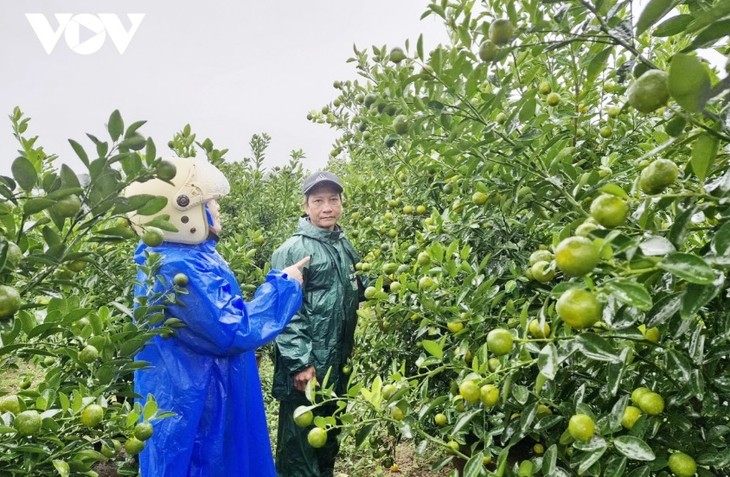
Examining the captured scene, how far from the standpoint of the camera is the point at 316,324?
2.49m

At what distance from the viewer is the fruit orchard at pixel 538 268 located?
56 cm

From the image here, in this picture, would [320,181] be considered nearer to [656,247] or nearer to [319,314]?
[319,314]

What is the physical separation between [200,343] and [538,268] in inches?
57.3

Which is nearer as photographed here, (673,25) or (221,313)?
(673,25)

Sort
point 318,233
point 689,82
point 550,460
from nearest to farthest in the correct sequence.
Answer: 1. point 689,82
2. point 550,460
3. point 318,233

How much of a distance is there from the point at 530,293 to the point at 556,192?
16.9 inches

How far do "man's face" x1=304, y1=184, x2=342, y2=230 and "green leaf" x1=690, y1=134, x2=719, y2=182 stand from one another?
217 centimetres

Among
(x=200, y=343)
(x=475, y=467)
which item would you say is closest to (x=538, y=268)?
(x=475, y=467)

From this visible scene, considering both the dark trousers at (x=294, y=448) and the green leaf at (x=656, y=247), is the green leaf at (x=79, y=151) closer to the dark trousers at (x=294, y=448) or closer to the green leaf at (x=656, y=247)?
the green leaf at (x=656, y=247)

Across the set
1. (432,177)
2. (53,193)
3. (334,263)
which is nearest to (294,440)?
(334,263)

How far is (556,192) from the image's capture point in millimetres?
1065

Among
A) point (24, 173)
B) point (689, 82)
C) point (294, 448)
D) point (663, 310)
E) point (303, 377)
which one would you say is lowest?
point (294, 448)

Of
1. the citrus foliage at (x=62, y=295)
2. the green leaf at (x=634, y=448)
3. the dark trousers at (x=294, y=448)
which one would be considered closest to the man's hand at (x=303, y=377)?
the dark trousers at (x=294, y=448)

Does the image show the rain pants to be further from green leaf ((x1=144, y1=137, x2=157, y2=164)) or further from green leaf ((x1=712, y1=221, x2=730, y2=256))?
green leaf ((x1=712, y1=221, x2=730, y2=256))
